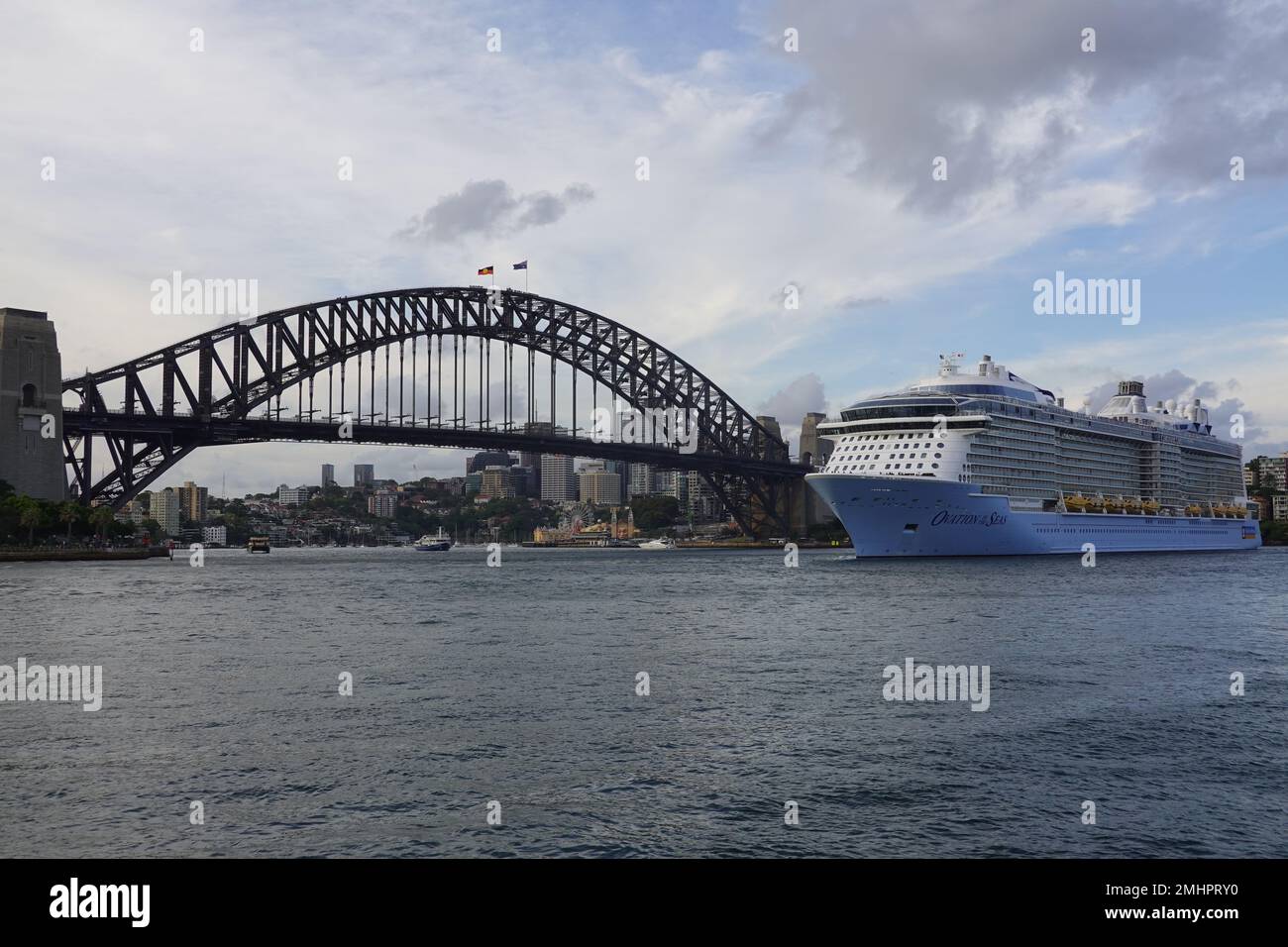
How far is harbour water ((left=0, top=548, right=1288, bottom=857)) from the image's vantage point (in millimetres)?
11867

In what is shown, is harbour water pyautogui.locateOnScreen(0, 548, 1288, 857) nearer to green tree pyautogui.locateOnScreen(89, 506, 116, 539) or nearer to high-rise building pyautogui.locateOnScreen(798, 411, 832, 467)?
green tree pyautogui.locateOnScreen(89, 506, 116, 539)

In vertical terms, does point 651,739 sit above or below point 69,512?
below

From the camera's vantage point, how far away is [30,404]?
78.8 m

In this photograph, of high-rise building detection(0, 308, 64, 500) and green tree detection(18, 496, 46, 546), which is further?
high-rise building detection(0, 308, 64, 500)

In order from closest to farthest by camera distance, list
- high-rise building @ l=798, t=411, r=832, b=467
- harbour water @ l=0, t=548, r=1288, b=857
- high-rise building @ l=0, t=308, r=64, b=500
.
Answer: harbour water @ l=0, t=548, r=1288, b=857, high-rise building @ l=0, t=308, r=64, b=500, high-rise building @ l=798, t=411, r=832, b=467

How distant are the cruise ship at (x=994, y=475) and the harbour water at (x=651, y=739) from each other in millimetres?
31869

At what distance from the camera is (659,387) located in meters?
126

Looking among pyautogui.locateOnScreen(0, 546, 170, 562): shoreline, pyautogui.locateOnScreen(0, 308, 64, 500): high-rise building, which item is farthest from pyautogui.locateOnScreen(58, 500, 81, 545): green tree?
pyautogui.locateOnScreen(0, 546, 170, 562): shoreline

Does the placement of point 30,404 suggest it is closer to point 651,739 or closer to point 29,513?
point 29,513

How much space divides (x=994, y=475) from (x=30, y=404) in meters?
68.2

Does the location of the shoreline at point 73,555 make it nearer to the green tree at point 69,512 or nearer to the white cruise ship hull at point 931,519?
the green tree at point 69,512

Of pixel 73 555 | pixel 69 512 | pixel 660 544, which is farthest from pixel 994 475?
pixel 660 544

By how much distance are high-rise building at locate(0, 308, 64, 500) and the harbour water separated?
51.2 metres
